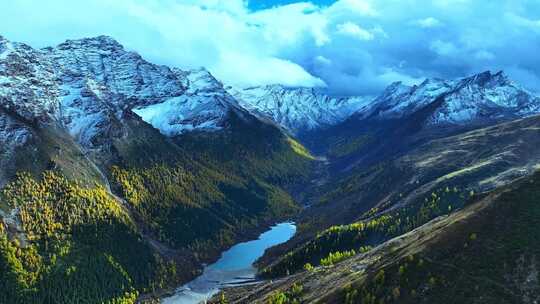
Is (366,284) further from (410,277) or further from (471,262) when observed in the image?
(471,262)

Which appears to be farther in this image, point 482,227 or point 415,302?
point 482,227

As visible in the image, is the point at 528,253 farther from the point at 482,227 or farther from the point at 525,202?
the point at 525,202

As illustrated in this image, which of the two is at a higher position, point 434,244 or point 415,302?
point 434,244

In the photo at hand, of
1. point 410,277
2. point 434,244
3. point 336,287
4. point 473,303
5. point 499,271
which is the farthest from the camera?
point 336,287

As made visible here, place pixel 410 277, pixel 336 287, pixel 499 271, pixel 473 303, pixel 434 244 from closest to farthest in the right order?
pixel 473 303, pixel 499 271, pixel 410 277, pixel 434 244, pixel 336 287

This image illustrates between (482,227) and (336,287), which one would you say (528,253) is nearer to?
(482,227)

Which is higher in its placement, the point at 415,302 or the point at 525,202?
the point at 525,202

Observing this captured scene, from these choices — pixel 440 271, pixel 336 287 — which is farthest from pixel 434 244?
pixel 336 287

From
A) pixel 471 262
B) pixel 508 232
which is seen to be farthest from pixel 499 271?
pixel 508 232

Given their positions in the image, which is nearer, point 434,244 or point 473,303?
point 473,303
